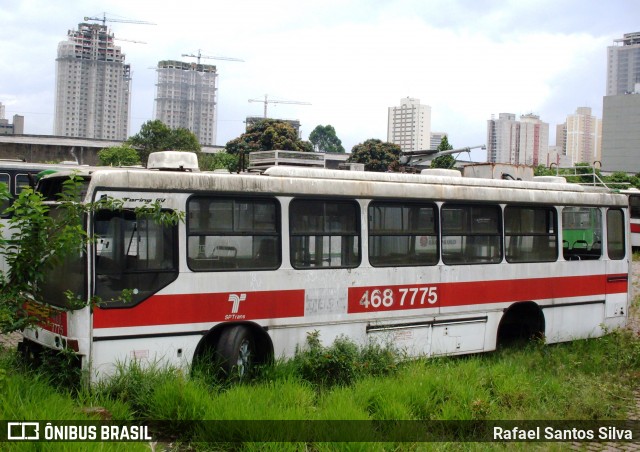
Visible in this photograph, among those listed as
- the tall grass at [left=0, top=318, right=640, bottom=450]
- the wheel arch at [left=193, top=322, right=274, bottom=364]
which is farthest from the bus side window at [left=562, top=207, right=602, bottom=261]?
the wheel arch at [left=193, top=322, right=274, bottom=364]

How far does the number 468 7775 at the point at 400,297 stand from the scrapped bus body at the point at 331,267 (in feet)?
0.07

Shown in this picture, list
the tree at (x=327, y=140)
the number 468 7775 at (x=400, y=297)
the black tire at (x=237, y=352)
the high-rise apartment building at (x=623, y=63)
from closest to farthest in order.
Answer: the black tire at (x=237, y=352), the number 468 7775 at (x=400, y=297), the tree at (x=327, y=140), the high-rise apartment building at (x=623, y=63)

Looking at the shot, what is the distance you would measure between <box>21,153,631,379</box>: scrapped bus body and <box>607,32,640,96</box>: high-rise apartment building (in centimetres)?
19019

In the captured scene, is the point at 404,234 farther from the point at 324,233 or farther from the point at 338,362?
the point at 338,362

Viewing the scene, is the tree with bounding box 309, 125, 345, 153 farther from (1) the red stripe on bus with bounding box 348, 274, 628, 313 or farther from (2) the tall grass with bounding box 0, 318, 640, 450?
(2) the tall grass with bounding box 0, 318, 640, 450

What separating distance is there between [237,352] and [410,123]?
131 meters

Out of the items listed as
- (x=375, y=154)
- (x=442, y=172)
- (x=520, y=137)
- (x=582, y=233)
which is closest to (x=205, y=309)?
(x=442, y=172)

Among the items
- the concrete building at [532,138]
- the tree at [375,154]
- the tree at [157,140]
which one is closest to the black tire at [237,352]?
the tree at [157,140]

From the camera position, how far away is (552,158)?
136375mm

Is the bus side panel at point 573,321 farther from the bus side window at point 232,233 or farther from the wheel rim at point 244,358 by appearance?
the wheel rim at point 244,358

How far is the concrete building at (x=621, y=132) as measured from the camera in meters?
116

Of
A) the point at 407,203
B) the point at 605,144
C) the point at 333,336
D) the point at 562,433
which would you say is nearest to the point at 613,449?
the point at 562,433

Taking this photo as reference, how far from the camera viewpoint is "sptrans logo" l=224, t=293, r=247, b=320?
8155 millimetres

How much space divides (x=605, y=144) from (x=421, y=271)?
119734 mm
